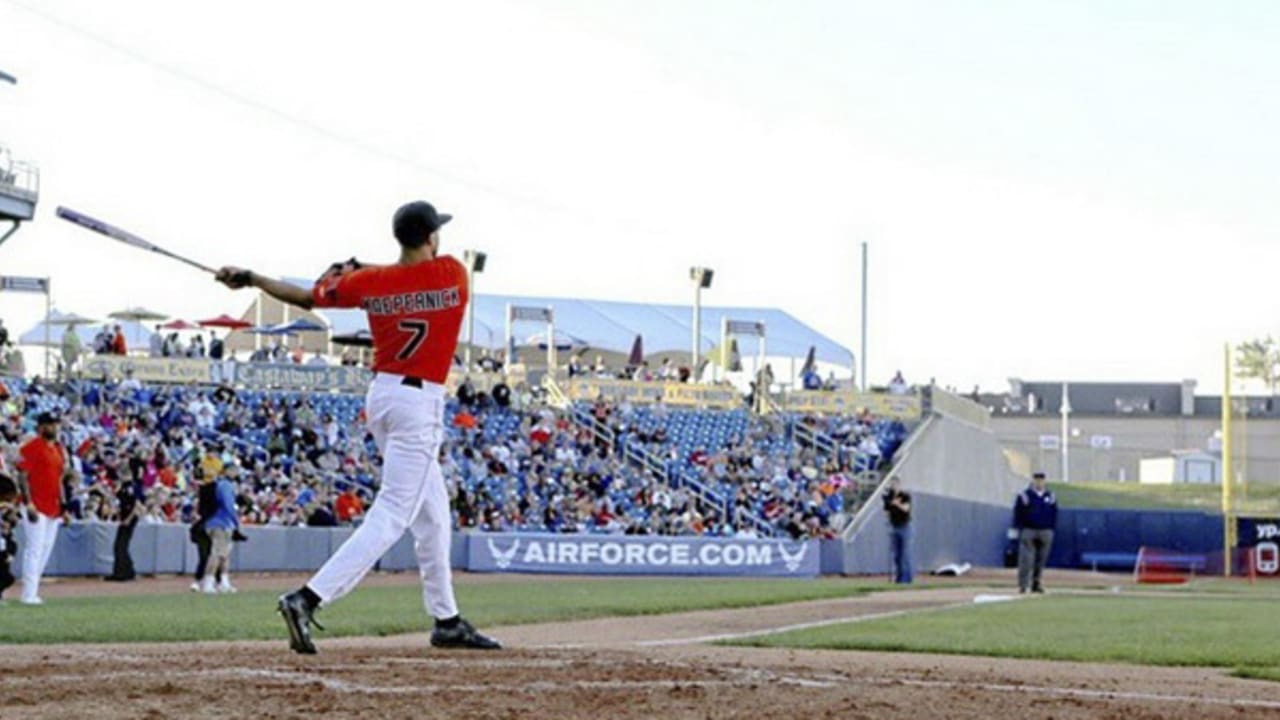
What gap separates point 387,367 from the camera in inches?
409

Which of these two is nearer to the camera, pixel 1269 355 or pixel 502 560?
pixel 502 560

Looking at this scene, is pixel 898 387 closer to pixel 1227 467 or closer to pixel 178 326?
pixel 1227 467

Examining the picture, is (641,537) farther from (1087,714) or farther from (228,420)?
(1087,714)

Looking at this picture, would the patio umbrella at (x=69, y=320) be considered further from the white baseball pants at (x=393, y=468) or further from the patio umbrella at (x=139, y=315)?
the white baseball pants at (x=393, y=468)

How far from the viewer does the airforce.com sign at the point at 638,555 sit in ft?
119

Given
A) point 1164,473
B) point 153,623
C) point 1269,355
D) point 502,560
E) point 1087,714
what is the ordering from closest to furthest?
point 1087,714 → point 153,623 → point 502,560 → point 1164,473 → point 1269,355

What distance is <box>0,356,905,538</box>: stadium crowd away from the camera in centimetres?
3381

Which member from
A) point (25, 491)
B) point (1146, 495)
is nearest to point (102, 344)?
point (25, 491)

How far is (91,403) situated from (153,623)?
2212cm

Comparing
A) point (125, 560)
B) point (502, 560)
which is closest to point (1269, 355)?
point (502, 560)

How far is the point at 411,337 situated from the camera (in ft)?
34.0

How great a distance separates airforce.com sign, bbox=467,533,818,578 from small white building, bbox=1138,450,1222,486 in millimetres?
33825

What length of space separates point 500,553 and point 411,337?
85.9 ft

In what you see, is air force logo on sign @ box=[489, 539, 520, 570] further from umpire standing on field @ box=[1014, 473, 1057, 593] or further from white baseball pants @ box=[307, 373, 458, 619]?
white baseball pants @ box=[307, 373, 458, 619]
